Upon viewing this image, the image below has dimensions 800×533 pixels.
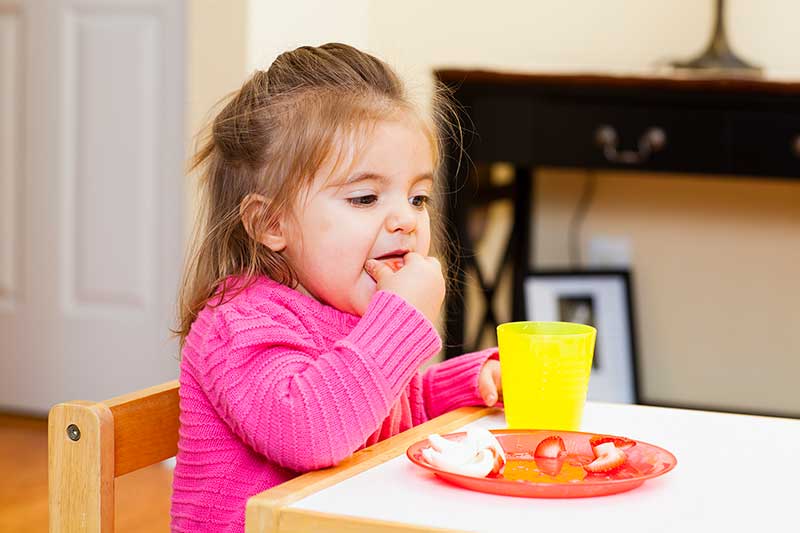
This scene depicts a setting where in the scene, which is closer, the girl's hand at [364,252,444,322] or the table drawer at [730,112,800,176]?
the girl's hand at [364,252,444,322]

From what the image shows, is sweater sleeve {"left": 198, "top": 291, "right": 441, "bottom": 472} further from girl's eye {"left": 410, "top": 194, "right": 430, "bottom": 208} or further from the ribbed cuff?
girl's eye {"left": 410, "top": 194, "right": 430, "bottom": 208}

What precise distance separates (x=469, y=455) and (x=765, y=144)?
5.43 feet

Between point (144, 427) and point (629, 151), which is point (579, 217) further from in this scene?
point (144, 427)

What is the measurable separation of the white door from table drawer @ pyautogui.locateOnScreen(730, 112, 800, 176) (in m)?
1.25

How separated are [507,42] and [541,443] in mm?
2079

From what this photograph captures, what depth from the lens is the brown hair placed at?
1.00 m

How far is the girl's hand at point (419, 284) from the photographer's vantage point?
914mm

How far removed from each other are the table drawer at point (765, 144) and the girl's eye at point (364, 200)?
56.5 inches

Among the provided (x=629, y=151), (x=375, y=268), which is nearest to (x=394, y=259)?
(x=375, y=268)

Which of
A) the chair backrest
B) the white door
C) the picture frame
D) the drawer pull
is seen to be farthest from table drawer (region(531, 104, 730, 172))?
the chair backrest

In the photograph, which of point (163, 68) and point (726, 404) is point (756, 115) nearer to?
point (726, 404)

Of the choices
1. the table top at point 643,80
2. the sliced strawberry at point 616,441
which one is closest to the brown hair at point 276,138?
the sliced strawberry at point 616,441

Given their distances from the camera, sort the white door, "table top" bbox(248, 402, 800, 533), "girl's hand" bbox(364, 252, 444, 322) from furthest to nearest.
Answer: the white door
"girl's hand" bbox(364, 252, 444, 322)
"table top" bbox(248, 402, 800, 533)

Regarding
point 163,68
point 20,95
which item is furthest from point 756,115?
point 20,95
